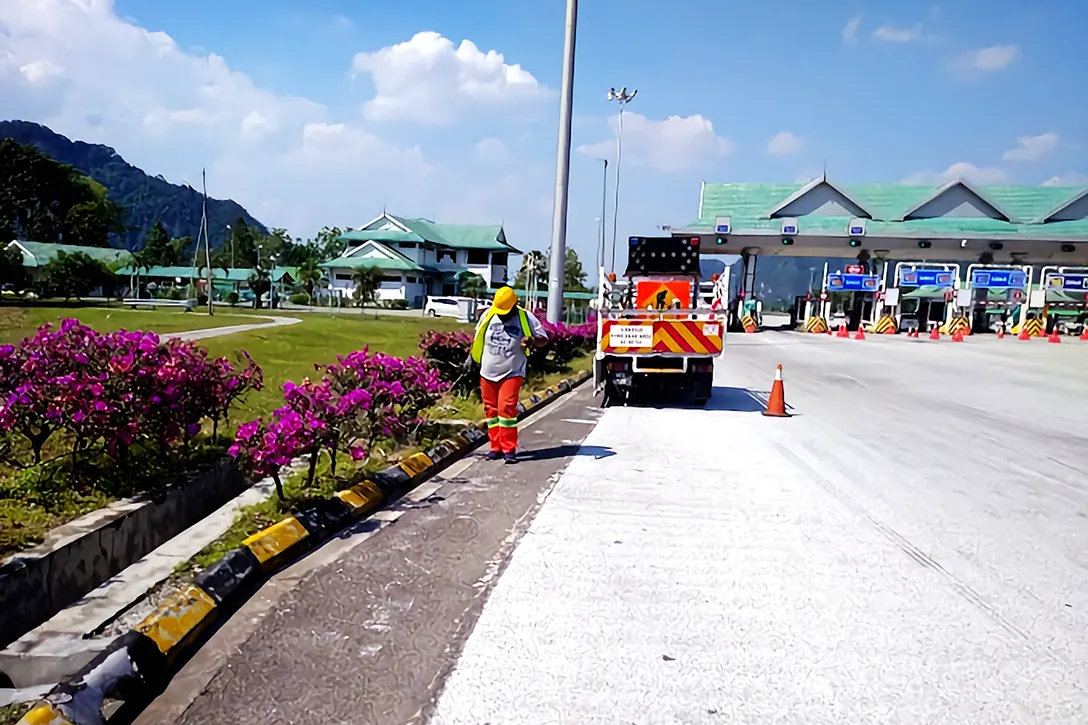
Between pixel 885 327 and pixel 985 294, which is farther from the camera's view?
pixel 985 294

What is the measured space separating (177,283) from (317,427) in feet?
247

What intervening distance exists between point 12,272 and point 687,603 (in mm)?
44903

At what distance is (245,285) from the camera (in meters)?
73.1

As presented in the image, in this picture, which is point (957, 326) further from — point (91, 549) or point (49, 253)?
point (49, 253)

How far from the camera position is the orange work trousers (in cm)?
742

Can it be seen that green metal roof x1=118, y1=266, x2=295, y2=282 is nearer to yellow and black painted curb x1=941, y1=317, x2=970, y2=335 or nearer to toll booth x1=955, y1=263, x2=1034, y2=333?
yellow and black painted curb x1=941, y1=317, x2=970, y2=335

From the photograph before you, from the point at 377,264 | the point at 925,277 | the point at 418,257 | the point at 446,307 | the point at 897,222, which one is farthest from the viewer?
the point at 418,257

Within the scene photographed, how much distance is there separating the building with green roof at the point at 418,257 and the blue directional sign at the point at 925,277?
36.0m

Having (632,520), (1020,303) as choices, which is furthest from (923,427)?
(1020,303)

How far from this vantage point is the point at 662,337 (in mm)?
11867

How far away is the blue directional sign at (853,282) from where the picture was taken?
133 ft

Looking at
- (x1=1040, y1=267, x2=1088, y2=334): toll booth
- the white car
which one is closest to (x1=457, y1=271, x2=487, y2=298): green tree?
the white car

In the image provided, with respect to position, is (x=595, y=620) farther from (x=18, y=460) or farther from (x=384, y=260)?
(x=384, y=260)

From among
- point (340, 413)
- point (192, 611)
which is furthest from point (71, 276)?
point (192, 611)
